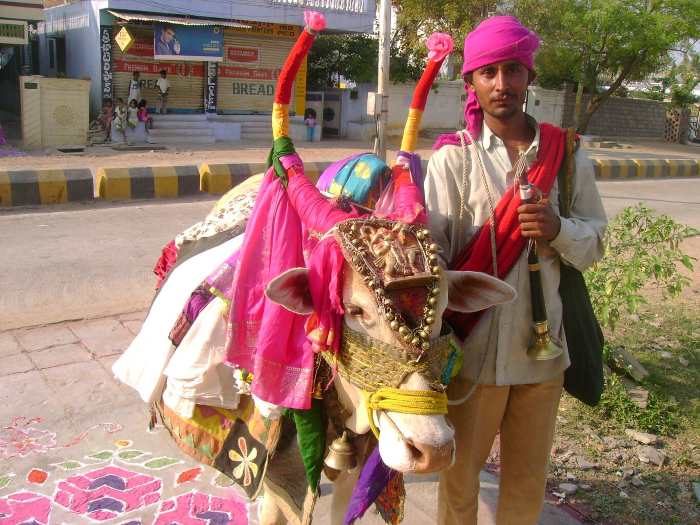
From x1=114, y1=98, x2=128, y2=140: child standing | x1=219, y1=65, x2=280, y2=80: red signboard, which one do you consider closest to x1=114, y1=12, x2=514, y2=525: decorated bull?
x1=114, y1=98, x2=128, y2=140: child standing

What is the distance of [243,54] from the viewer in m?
18.3

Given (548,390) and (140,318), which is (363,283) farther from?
(140,318)

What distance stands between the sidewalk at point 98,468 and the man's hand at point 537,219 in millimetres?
1600

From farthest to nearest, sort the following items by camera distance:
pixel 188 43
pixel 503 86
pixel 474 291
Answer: pixel 188 43 < pixel 503 86 < pixel 474 291

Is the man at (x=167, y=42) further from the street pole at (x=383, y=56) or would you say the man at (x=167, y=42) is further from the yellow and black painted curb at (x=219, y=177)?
the street pole at (x=383, y=56)

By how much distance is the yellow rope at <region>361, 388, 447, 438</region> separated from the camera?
1732mm

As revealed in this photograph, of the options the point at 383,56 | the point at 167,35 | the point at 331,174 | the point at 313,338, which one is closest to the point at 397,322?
the point at 313,338

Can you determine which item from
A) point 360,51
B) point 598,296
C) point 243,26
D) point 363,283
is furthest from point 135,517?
point 360,51

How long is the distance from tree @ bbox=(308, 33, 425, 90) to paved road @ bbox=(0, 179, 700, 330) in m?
11.1

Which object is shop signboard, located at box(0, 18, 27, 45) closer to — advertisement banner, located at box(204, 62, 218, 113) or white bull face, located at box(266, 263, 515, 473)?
advertisement banner, located at box(204, 62, 218, 113)

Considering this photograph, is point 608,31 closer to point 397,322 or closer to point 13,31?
point 13,31

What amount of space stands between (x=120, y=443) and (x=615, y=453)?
2504 millimetres

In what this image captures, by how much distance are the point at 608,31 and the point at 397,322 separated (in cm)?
1940

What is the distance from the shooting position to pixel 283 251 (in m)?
2.13
